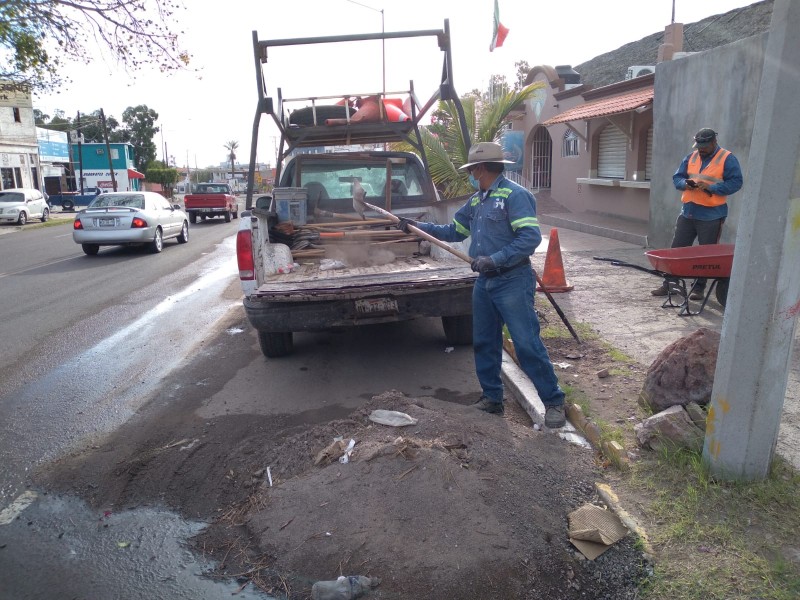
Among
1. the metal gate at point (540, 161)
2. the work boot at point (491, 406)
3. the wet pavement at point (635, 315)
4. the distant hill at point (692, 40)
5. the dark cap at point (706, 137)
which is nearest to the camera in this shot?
the wet pavement at point (635, 315)

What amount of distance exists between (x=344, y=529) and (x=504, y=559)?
766 mm

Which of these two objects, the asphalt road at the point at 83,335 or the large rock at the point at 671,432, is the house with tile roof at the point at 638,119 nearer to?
the large rock at the point at 671,432

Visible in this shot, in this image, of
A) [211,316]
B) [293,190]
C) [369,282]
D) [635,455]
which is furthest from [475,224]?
[211,316]

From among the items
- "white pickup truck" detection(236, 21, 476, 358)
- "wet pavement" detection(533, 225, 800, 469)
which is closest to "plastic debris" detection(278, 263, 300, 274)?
"white pickup truck" detection(236, 21, 476, 358)

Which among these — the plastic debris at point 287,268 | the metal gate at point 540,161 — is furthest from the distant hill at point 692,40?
the plastic debris at point 287,268

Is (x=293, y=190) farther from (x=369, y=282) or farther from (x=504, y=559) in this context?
(x=504, y=559)

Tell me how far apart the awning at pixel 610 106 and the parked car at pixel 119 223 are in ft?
35.1

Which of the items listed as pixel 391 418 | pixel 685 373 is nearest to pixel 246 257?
pixel 391 418

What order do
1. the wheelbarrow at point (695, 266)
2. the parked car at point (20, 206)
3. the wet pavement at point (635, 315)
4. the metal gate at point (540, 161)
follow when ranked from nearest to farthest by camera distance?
the wet pavement at point (635, 315)
the wheelbarrow at point (695, 266)
the metal gate at point (540, 161)
the parked car at point (20, 206)

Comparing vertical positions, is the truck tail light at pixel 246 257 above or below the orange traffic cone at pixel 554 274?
above

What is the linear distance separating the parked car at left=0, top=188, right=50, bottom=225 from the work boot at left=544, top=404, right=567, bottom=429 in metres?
28.5

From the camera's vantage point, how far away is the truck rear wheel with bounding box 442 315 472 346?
20.6ft

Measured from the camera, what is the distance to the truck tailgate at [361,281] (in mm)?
5441

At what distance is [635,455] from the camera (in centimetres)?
379
